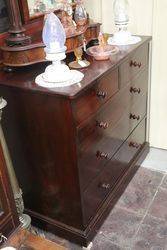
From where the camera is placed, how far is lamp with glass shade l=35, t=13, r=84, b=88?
1.25 metres

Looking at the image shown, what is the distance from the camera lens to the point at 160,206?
1874 mm

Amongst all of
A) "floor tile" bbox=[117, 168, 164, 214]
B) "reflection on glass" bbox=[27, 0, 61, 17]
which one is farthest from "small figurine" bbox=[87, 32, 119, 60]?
"floor tile" bbox=[117, 168, 164, 214]

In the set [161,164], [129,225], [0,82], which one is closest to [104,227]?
[129,225]

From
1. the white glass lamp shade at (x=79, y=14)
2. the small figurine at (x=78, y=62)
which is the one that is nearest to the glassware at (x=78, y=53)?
the small figurine at (x=78, y=62)

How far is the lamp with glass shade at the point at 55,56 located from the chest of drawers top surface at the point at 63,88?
36mm

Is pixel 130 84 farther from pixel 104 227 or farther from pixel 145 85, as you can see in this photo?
pixel 104 227

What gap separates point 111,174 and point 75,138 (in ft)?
1.84

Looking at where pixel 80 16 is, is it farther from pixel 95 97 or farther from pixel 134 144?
pixel 134 144

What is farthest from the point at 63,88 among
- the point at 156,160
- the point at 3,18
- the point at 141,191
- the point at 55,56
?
the point at 156,160

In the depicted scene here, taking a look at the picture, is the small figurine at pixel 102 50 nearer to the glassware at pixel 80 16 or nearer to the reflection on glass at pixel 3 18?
the glassware at pixel 80 16

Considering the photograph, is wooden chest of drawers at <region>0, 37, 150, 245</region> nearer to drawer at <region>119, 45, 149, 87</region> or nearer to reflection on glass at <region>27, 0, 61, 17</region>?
drawer at <region>119, 45, 149, 87</region>

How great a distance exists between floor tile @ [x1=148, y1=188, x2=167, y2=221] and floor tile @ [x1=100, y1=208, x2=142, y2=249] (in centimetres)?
10

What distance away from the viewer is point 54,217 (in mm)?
1661

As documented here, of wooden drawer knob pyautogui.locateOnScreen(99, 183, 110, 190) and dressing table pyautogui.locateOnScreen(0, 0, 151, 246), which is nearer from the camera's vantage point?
dressing table pyautogui.locateOnScreen(0, 0, 151, 246)
